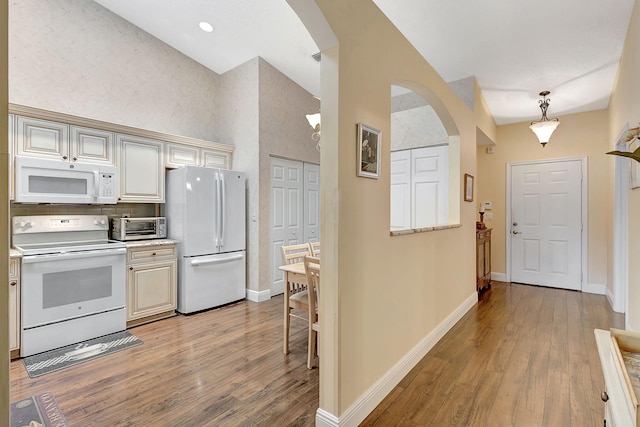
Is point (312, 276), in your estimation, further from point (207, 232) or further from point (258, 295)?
point (258, 295)

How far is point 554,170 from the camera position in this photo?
4.89 metres

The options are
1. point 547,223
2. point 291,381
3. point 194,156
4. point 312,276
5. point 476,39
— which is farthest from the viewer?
point 547,223

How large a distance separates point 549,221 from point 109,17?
6.73m

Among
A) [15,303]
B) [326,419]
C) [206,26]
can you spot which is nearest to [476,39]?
[206,26]

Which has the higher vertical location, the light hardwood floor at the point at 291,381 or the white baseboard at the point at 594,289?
the white baseboard at the point at 594,289

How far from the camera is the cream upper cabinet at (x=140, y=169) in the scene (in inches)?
135

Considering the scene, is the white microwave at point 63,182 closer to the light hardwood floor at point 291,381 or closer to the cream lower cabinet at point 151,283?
the cream lower cabinet at point 151,283

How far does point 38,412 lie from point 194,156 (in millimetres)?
2957

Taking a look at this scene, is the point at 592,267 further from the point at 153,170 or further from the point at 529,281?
the point at 153,170

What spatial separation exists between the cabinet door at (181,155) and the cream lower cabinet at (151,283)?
42.6 inches

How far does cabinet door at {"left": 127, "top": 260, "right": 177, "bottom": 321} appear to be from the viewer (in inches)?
129

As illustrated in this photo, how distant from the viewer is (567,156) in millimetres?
4777

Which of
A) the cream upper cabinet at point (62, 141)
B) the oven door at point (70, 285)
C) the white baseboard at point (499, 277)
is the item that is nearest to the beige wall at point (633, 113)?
the white baseboard at point (499, 277)

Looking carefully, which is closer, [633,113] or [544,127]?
[633,113]
